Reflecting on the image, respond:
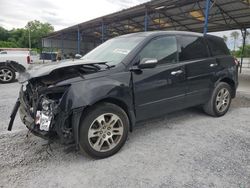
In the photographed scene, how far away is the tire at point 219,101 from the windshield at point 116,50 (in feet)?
6.71

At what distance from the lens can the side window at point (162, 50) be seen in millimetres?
3320

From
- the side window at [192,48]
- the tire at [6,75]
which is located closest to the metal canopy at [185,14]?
the side window at [192,48]

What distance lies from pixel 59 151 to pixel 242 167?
2.46 m

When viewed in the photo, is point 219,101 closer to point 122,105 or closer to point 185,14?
point 122,105

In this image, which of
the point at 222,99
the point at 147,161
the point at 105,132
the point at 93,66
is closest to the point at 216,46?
the point at 222,99

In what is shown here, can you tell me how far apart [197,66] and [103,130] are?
2.22 m

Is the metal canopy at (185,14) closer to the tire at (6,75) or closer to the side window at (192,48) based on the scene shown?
the side window at (192,48)

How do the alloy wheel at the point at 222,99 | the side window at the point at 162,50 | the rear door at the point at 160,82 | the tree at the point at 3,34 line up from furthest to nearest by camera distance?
the tree at the point at 3,34
the alloy wheel at the point at 222,99
the side window at the point at 162,50
the rear door at the point at 160,82

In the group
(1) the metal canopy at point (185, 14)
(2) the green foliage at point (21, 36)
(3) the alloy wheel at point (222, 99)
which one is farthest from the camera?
(2) the green foliage at point (21, 36)

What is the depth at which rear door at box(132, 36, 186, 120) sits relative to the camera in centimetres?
317

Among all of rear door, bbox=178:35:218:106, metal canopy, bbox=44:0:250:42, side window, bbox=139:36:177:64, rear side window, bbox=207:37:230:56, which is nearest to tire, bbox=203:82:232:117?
rear door, bbox=178:35:218:106

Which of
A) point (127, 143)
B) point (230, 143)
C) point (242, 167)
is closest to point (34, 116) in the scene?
point (127, 143)

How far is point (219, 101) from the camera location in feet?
14.6

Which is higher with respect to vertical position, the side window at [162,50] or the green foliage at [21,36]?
the green foliage at [21,36]
